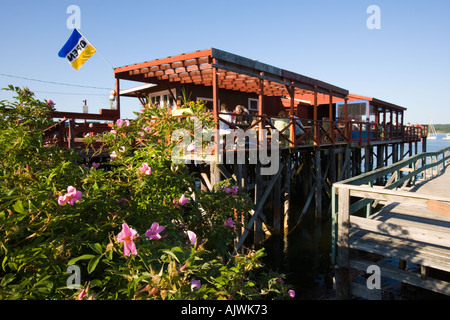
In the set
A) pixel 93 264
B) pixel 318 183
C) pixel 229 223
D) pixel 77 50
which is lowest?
pixel 318 183

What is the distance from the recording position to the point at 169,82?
11.2 metres

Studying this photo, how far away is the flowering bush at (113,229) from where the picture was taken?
1.57 metres

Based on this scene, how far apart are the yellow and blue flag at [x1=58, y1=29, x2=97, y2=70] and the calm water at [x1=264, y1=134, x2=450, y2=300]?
7.96m

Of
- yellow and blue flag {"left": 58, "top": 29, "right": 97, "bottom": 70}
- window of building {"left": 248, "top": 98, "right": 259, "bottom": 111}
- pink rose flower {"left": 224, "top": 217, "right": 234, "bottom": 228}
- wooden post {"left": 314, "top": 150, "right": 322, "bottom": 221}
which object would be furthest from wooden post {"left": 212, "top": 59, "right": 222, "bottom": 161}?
window of building {"left": 248, "top": 98, "right": 259, "bottom": 111}

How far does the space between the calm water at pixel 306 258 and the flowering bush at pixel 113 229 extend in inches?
154

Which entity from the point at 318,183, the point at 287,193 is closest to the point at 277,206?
the point at 287,193

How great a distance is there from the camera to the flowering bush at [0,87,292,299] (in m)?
1.57

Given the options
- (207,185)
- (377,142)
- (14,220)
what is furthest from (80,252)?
(377,142)

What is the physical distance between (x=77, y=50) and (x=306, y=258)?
9.23m

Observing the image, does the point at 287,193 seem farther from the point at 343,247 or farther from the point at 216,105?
the point at 343,247

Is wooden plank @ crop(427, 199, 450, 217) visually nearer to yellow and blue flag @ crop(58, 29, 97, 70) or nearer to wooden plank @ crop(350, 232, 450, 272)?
wooden plank @ crop(350, 232, 450, 272)

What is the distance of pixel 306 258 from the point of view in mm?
8023

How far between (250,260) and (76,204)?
3.99 ft
